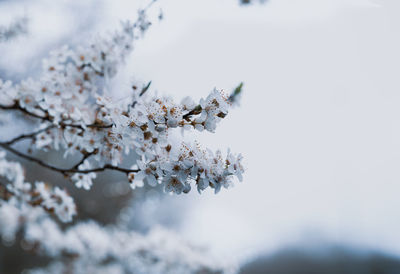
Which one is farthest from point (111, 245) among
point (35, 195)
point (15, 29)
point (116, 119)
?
point (116, 119)

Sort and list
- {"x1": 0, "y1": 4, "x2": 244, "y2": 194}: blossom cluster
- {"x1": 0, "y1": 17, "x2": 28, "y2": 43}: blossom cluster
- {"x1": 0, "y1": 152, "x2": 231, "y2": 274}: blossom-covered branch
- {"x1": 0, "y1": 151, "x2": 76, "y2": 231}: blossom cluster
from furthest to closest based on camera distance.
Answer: {"x1": 0, "y1": 152, "x2": 231, "y2": 274}: blossom-covered branch → {"x1": 0, "y1": 17, "x2": 28, "y2": 43}: blossom cluster → {"x1": 0, "y1": 151, "x2": 76, "y2": 231}: blossom cluster → {"x1": 0, "y1": 4, "x2": 244, "y2": 194}: blossom cluster

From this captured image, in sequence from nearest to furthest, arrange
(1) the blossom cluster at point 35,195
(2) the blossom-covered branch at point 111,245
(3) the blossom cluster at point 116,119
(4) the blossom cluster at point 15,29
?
(3) the blossom cluster at point 116,119
(1) the blossom cluster at point 35,195
(4) the blossom cluster at point 15,29
(2) the blossom-covered branch at point 111,245

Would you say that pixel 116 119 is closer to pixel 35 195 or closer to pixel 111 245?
pixel 35 195

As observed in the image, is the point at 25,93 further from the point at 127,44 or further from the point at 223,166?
the point at 223,166

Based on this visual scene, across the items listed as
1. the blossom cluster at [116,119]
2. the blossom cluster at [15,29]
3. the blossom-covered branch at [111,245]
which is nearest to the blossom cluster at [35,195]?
the blossom cluster at [116,119]

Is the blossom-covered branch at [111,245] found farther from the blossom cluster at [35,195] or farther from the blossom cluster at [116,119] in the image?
the blossom cluster at [116,119]

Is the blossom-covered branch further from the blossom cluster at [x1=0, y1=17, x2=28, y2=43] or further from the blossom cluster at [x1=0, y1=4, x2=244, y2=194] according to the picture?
the blossom cluster at [x1=0, y1=4, x2=244, y2=194]

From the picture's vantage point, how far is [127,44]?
6.97 feet

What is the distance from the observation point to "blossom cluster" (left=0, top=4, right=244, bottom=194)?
121 cm

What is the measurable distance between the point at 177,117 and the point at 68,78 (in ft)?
3.58

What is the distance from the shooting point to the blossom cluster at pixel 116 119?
1212 mm

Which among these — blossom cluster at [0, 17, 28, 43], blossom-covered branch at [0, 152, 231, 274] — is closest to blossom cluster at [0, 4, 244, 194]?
blossom cluster at [0, 17, 28, 43]

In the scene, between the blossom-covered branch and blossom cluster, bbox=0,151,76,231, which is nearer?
blossom cluster, bbox=0,151,76,231

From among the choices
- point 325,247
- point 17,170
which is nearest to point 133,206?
point 17,170
